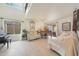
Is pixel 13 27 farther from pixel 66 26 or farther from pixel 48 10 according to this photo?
pixel 66 26

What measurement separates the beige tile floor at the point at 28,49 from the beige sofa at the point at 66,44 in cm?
11

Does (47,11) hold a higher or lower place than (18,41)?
higher

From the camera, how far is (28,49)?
2.12 metres

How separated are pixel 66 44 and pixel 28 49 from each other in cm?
66

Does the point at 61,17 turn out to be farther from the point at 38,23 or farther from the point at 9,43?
the point at 9,43

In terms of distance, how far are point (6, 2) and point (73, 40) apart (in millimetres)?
1308

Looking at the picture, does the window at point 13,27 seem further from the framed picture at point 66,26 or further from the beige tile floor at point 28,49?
the framed picture at point 66,26

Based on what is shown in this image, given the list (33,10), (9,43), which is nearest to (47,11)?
(33,10)

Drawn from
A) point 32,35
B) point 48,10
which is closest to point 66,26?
point 48,10

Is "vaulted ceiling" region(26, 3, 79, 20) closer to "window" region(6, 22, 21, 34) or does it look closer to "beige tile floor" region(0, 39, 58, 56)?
"window" region(6, 22, 21, 34)

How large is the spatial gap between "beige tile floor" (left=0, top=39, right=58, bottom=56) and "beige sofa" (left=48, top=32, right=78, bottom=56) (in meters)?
0.11

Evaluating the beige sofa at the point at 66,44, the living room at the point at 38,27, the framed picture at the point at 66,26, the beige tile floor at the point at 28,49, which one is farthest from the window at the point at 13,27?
the framed picture at the point at 66,26

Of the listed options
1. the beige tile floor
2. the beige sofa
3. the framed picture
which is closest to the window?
the beige tile floor

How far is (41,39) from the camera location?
7.02ft
